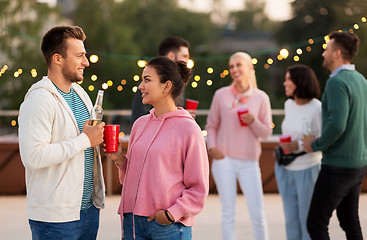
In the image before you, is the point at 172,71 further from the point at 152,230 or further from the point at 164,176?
the point at 152,230

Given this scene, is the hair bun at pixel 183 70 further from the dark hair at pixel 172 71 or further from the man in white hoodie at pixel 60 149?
the man in white hoodie at pixel 60 149

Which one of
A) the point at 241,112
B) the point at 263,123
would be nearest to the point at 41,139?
the point at 241,112

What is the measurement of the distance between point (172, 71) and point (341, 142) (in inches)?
53.1

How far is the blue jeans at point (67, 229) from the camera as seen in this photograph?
225 centimetres

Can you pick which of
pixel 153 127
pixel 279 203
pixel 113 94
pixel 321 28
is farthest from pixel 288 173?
pixel 113 94

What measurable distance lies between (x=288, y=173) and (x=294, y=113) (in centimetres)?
42

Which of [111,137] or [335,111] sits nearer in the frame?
[111,137]

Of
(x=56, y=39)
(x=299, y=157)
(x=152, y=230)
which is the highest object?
(x=56, y=39)

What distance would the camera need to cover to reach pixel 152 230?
226 cm

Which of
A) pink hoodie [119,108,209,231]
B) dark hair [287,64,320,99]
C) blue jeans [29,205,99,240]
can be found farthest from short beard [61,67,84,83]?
dark hair [287,64,320,99]

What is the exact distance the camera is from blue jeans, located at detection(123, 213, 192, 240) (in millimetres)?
2253

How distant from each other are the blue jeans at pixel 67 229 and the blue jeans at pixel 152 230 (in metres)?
0.17

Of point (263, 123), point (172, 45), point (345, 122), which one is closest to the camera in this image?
point (345, 122)

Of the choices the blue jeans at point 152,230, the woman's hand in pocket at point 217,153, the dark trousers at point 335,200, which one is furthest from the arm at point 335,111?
the blue jeans at point 152,230
